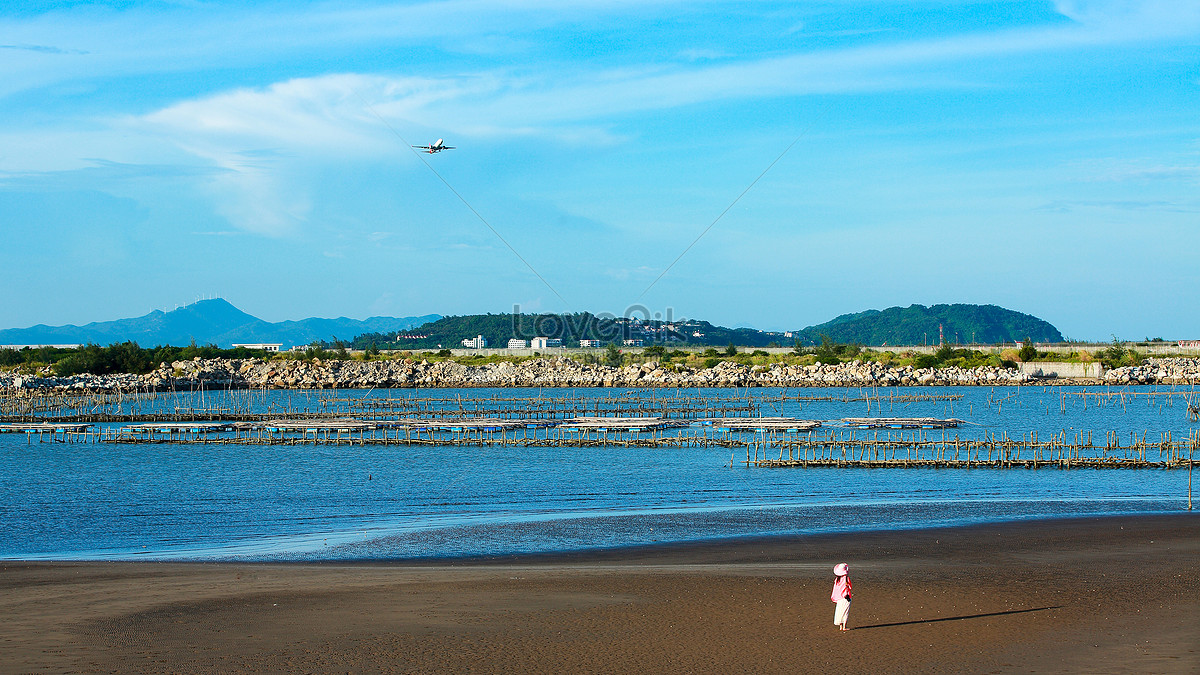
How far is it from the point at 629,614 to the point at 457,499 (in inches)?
665

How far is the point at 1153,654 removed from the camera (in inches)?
435

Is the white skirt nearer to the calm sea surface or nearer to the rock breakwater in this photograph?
the calm sea surface

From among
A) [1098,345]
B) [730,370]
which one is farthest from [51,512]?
[1098,345]

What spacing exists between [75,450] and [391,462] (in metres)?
18.6

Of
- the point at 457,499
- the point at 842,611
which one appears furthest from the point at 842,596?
the point at 457,499

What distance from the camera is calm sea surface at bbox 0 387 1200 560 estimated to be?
21.4m

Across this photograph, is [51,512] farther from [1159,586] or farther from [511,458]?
[1159,586]

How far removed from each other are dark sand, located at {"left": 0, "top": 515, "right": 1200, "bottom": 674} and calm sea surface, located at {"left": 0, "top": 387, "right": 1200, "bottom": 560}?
127 inches

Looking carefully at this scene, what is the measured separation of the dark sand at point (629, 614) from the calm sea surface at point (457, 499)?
3.22 meters

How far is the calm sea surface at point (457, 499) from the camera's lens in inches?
842

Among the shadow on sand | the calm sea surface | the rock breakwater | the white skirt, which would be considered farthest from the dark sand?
the rock breakwater

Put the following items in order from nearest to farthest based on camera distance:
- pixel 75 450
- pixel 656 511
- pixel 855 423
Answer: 1. pixel 656 511
2. pixel 75 450
3. pixel 855 423

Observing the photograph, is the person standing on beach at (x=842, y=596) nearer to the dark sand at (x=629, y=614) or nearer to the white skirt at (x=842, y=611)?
the white skirt at (x=842, y=611)

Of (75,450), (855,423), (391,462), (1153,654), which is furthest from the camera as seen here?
(855,423)
